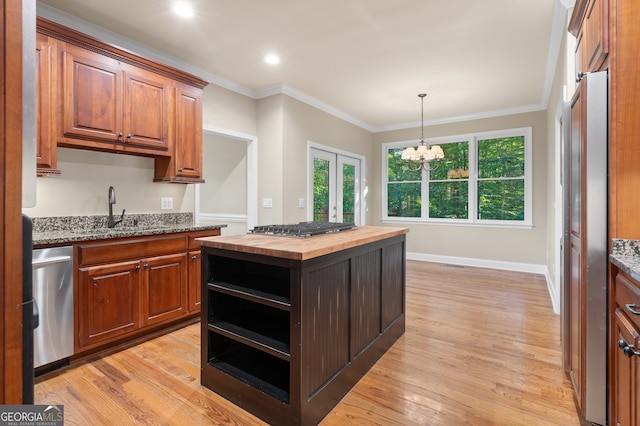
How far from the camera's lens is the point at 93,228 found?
9.43ft

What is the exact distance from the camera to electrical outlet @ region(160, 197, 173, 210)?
135 inches

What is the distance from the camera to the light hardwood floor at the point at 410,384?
1.77m

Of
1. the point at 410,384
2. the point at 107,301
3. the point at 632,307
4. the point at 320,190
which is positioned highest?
the point at 320,190

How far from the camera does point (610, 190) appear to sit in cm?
145

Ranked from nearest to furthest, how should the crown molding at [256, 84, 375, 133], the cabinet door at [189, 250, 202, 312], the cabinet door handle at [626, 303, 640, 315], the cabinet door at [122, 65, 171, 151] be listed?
the cabinet door handle at [626, 303, 640, 315] → the cabinet door at [122, 65, 171, 151] → the cabinet door at [189, 250, 202, 312] → the crown molding at [256, 84, 375, 133]

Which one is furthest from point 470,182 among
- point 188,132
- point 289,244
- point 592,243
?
point 289,244

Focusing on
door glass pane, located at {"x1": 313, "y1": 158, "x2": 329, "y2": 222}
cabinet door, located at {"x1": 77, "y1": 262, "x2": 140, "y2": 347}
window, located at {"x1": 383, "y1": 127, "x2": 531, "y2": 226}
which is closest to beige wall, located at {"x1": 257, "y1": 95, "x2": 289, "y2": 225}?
door glass pane, located at {"x1": 313, "y1": 158, "x2": 329, "y2": 222}

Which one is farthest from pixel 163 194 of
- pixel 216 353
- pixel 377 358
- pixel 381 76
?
pixel 381 76

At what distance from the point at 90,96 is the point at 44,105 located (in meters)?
0.34

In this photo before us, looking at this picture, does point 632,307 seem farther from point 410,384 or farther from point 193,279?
point 193,279

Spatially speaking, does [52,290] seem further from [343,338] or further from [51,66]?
[343,338]

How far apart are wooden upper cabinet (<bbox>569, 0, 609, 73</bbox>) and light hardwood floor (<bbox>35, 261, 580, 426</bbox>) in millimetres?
1873

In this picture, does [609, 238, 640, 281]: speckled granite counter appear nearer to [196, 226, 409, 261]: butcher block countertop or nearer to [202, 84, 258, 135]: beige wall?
[196, 226, 409, 261]: butcher block countertop

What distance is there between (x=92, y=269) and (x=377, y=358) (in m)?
Answer: 2.17
